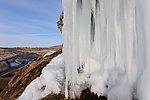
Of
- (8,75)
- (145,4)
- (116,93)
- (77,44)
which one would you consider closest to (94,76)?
(77,44)

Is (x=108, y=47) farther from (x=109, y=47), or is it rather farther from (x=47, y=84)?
(x=47, y=84)

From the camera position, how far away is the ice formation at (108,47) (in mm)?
5582

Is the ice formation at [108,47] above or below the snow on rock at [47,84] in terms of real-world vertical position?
above

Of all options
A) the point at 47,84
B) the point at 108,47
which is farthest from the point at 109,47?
the point at 47,84

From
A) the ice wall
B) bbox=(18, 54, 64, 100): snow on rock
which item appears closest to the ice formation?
the ice wall

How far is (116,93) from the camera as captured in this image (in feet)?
23.1

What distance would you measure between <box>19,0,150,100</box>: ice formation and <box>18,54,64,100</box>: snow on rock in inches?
8.5

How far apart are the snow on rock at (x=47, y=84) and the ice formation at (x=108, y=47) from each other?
0.71 ft

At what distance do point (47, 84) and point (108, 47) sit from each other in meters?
5.26

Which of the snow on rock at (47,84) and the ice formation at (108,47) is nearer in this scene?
the ice formation at (108,47)

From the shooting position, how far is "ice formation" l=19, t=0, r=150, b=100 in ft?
18.3

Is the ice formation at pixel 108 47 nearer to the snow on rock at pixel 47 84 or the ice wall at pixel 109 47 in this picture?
the ice wall at pixel 109 47

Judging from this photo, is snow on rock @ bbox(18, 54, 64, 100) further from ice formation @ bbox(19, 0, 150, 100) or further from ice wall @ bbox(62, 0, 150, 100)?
ice wall @ bbox(62, 0, 150, 100)

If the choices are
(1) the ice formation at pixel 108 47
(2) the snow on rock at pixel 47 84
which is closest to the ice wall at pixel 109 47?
(1) the ice formation at pixel 108 47
